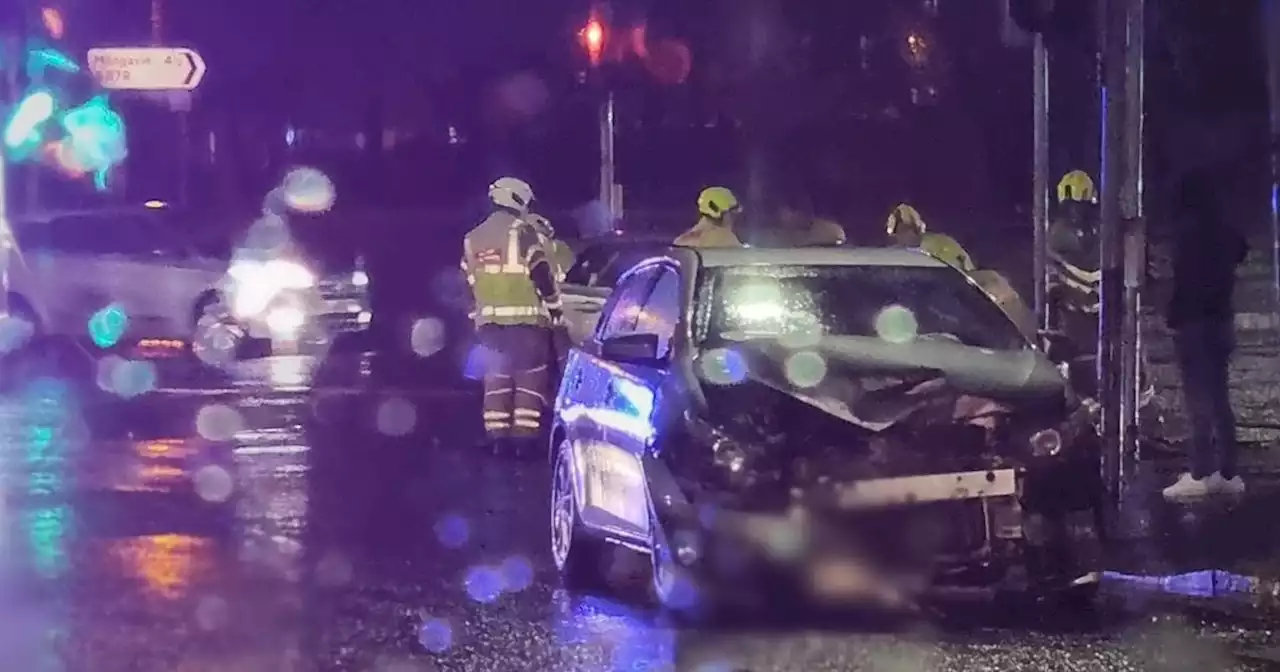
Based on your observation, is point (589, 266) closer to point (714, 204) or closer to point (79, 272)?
point (714, 204)

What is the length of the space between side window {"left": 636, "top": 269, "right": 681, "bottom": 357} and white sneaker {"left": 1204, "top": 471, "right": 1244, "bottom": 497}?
12.8 ft

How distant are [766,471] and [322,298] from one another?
1357 centimetres

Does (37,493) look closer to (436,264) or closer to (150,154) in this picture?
(436,264)

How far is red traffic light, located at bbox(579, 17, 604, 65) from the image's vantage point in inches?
830

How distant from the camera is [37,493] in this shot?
38.9 ft

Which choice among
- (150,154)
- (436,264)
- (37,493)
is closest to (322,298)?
(436,264)

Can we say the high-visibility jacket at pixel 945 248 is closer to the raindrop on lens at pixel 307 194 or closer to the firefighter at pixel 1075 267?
the firefighter at pixel 1075 267

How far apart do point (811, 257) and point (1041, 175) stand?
329cm

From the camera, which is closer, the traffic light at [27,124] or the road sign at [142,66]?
the traffic light at [27,124]

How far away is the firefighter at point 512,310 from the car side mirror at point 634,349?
453 centimetres

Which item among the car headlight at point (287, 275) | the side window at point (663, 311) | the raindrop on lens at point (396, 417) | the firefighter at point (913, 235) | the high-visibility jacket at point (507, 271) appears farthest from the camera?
the car headlight at point (287, 275)

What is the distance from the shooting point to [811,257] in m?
9.09

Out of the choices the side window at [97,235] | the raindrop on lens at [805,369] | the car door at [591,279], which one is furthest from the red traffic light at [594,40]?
the raindrop on lens at [805,369]

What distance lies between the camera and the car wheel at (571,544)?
8906 mm
